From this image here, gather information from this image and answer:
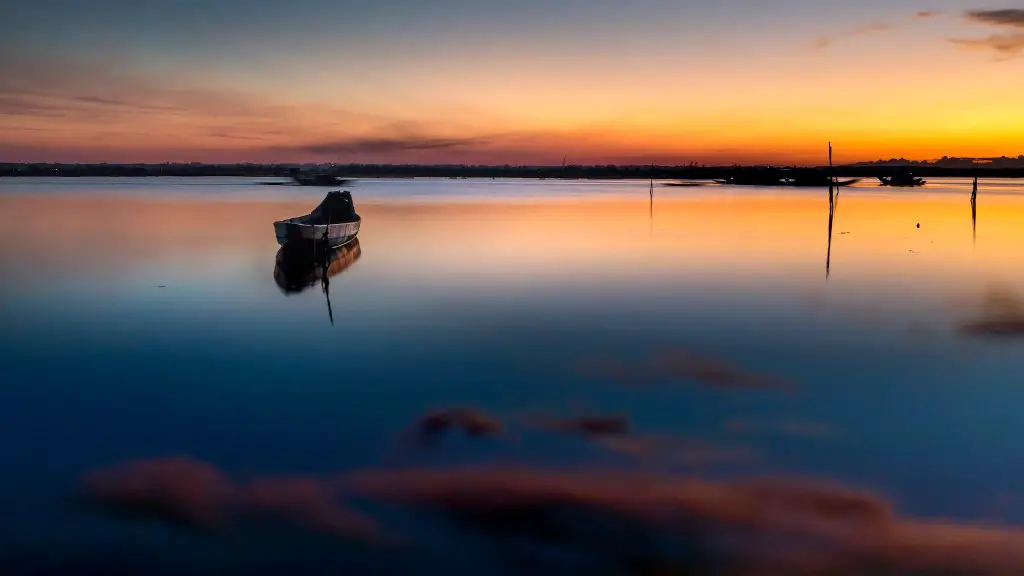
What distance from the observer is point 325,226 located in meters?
18.3

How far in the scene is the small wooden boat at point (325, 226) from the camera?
17797mm

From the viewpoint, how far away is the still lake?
5.12m

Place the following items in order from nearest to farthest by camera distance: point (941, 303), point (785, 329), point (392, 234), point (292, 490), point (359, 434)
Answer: point (292, 490) < point (359, 434) < point (785, 329) < point (941, 303) < point (392, 234)

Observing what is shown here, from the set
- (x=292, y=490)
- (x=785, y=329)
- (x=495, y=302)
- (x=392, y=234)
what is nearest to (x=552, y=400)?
(x=292, y=490)

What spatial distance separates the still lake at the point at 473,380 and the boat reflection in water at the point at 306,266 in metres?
0.36

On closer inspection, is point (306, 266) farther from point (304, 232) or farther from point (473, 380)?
point (473, 380)

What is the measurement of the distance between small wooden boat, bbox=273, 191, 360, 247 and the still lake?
1142 mm

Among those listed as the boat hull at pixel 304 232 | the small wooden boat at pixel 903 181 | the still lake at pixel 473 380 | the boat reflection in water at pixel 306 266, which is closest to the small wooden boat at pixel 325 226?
the boat hull at pixel 304 232

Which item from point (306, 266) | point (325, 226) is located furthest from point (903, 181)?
point (306, 266)

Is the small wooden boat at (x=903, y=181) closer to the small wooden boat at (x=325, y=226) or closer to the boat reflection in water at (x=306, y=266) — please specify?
the small wooden boat at (x=325, y=226)

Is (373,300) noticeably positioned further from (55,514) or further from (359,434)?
(55,514)

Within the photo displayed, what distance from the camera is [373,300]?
14.2m

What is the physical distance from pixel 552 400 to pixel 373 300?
23.7ft

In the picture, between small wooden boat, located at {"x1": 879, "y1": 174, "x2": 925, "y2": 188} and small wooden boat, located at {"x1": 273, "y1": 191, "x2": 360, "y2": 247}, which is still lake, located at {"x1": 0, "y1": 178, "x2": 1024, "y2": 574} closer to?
small wooden boat, located at {"x1": 273, "y1": 191, "x2": 360, "y2": 247}
